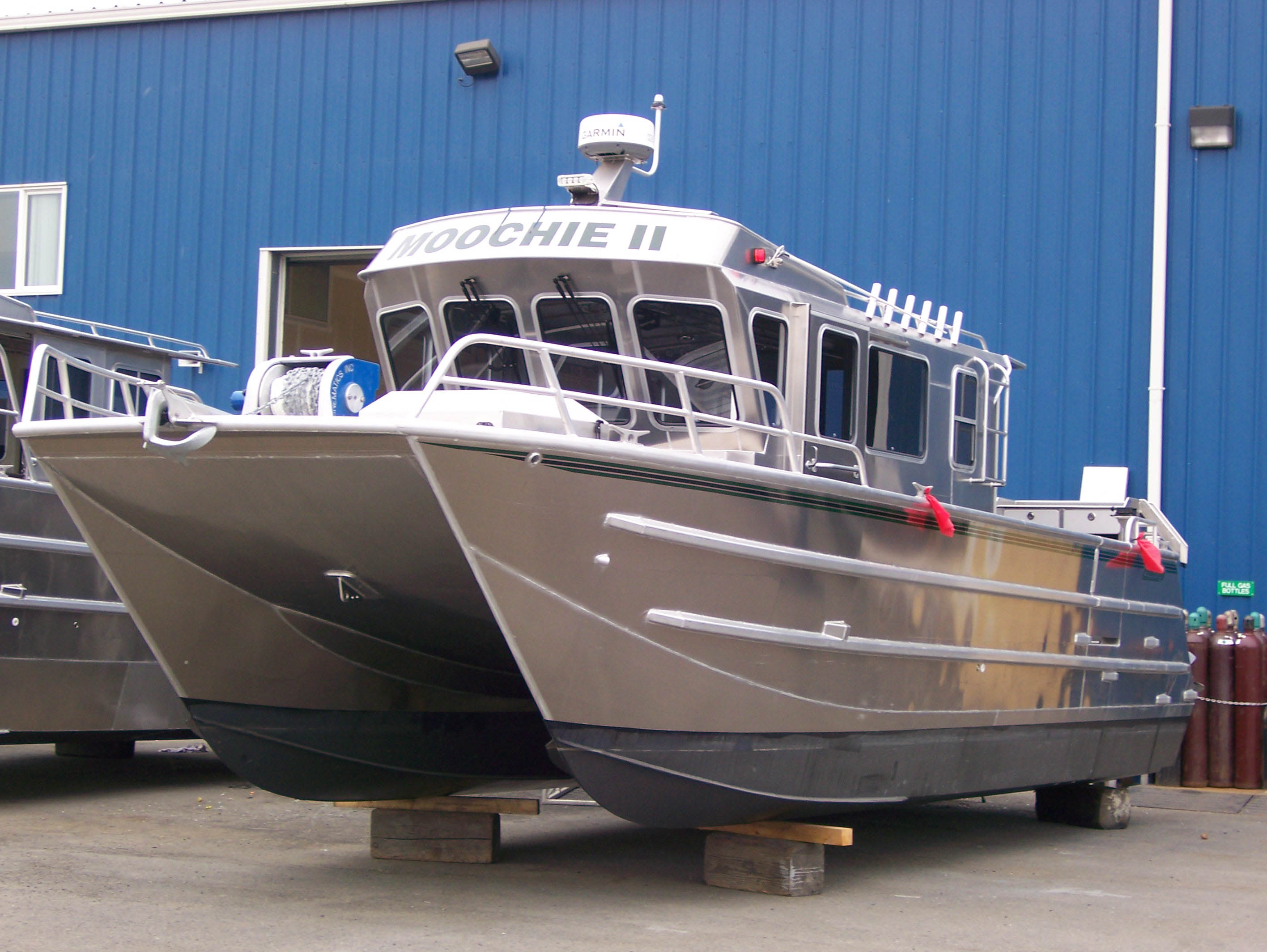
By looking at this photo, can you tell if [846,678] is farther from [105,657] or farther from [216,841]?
[105,657]

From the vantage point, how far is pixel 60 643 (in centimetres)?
897

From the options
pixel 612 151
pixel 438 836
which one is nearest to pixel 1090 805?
pixel 438 836

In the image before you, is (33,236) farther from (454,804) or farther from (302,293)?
(454,804)

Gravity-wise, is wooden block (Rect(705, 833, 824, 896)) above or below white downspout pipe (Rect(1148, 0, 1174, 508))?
below

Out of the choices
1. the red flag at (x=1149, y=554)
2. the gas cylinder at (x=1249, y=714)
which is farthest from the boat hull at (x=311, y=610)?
the gas cylinder at (x=1249, y=714)

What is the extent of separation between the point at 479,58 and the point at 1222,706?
343 inches

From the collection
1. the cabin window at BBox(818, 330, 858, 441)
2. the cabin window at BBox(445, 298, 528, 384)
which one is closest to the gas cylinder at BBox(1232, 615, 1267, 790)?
the cabin window at BBox(818, 330, 858, 441)

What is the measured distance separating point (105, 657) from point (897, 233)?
24.4 feet

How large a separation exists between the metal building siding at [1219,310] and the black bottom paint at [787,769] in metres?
4.09

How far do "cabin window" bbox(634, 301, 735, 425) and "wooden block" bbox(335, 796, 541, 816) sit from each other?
6.67 feet

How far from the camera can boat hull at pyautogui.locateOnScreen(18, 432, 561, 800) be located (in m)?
5.67

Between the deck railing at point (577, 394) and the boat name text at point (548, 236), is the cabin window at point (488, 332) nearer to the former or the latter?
the deck railing at point (577, 394)

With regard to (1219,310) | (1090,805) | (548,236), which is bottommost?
(1090,805)

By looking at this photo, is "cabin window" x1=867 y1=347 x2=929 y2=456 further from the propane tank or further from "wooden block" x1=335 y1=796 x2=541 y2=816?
the propane tank
